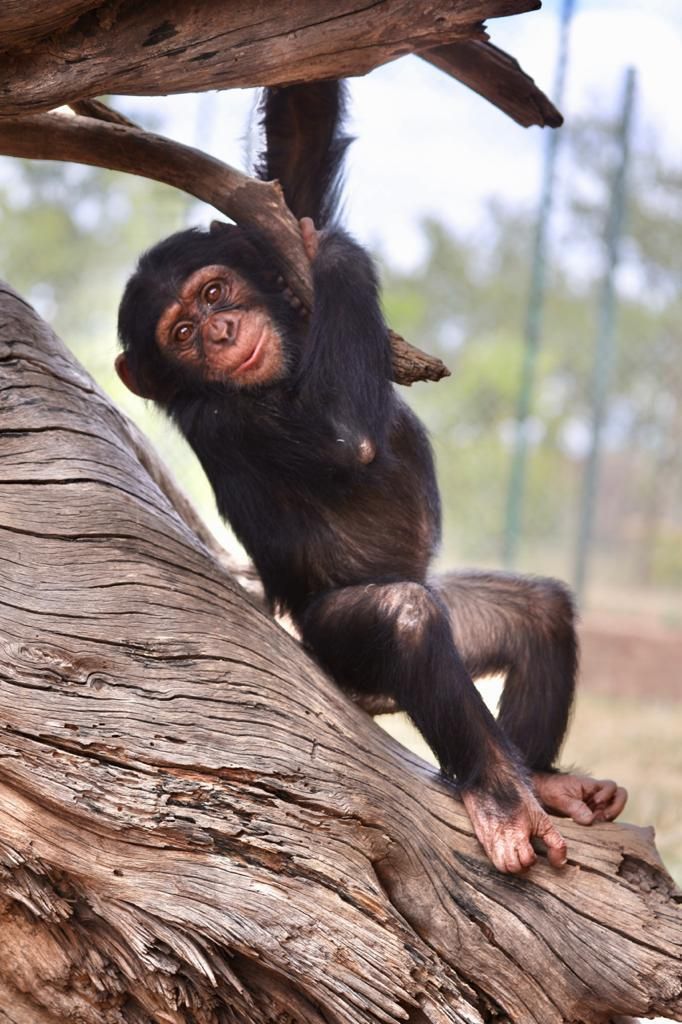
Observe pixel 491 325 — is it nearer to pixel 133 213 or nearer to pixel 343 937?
pixel 133 213

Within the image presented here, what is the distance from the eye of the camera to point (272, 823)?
2.32 m

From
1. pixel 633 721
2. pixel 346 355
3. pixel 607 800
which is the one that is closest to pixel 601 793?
pixel 607 800

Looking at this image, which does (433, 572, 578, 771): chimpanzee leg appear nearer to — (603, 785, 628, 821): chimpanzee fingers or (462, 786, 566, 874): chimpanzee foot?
(603, 785, 628, 821): chimpanzee fingers

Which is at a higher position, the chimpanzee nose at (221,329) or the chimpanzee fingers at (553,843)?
the chimpanzee nose at (221,329)

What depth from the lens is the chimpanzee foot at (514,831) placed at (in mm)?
2527

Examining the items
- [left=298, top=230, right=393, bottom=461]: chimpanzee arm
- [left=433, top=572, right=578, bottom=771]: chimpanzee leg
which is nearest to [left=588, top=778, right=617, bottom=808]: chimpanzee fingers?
[left=433, top=572, right=578, bottom=771]: chimpanzee leg

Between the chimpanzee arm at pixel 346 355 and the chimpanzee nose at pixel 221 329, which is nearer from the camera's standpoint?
the chimpanzee arm at pixel 346 355

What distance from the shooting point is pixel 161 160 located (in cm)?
280

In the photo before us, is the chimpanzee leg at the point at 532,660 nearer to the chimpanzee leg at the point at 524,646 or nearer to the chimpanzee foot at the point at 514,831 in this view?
the chimpanzee leg at the point at 524,646

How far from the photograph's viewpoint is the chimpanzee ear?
3215 millimetres

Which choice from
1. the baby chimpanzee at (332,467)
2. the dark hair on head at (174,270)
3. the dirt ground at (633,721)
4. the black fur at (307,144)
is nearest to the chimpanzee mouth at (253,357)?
the baby chimpanzee at (332,467)

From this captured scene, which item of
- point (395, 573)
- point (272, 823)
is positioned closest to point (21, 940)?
point (272, 823)

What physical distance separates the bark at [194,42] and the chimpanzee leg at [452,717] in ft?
4.06

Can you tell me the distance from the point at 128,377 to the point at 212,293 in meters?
0.39
